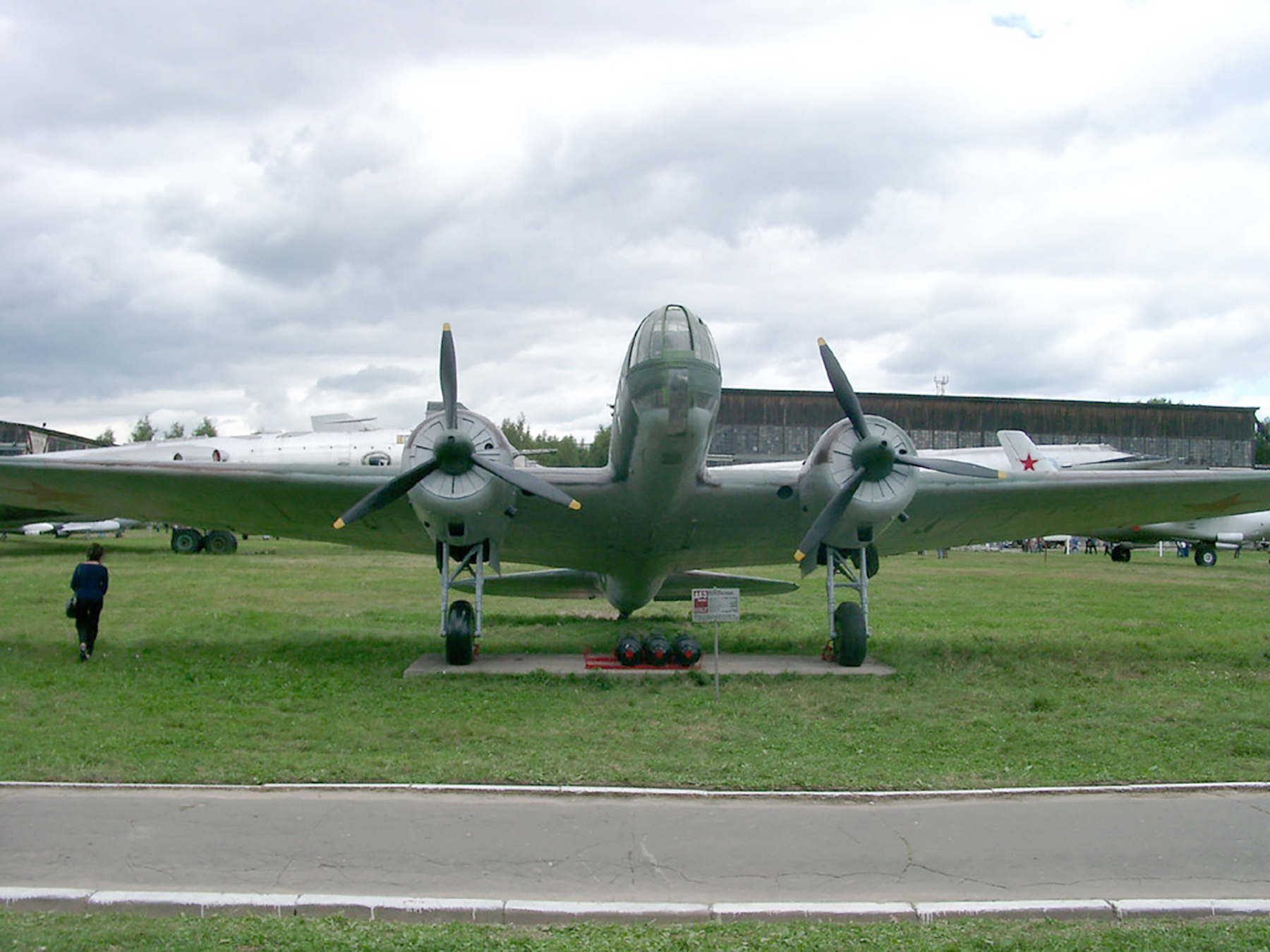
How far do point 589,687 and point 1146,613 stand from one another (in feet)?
45.8

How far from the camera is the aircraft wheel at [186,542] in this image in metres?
37.2

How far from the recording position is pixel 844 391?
12.5m

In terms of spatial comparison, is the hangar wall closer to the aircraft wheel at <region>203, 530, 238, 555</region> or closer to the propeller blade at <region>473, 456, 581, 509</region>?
the aircraft wheel at <region>203, 530, 238, 555</region>

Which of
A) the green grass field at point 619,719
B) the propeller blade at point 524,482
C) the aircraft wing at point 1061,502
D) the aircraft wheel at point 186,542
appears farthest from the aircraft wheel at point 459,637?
the aircraft wheel at point 186,542

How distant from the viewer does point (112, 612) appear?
18359 millimetres

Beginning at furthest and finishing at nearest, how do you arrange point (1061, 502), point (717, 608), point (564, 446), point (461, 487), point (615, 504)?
point (564, 446) < point (1061, 502) < point (615, 504) < point (461, 487) < point (717, 608)

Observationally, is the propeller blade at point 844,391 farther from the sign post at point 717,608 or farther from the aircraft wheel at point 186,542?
the aircraft wheel at point 186,542

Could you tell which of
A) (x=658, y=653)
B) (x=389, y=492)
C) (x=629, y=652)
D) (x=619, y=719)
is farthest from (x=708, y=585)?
(x=619, y=719)

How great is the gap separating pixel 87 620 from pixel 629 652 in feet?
23.2

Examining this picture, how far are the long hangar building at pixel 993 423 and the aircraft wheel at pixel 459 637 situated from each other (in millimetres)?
45869

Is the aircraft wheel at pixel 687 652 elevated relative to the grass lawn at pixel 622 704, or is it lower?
elevated

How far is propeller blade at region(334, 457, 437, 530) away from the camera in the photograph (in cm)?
1183

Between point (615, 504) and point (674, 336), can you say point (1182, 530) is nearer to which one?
point (615, 504)

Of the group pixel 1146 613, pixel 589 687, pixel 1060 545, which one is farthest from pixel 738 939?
pixel 1060 545
